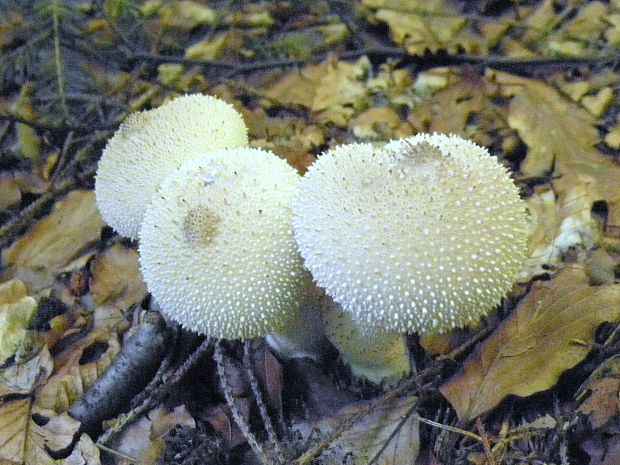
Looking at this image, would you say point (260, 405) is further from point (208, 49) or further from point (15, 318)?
point (208, 49)

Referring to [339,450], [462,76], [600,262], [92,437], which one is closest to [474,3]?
[462,76]

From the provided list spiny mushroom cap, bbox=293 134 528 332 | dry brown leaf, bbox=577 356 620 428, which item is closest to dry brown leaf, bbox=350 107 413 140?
spiny mushroom cap, bbox=293 134 528 332

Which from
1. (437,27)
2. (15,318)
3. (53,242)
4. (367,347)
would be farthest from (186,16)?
(367,347)

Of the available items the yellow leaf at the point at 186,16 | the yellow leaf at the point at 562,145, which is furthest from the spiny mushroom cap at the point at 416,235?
the yellow leaf at the point at 186,16

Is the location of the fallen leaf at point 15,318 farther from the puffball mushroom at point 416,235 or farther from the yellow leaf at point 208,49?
the yellow leaf at point 208,49

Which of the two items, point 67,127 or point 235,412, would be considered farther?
point 67,127

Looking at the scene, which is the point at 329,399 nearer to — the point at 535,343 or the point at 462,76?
the point at 535,343

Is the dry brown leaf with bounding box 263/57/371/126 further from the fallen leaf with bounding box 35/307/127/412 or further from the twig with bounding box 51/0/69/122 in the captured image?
the fallen leaf with bounding box 35/307/127/412
